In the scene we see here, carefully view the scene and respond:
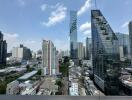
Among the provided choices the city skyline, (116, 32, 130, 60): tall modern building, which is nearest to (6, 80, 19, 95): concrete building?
the city skyline

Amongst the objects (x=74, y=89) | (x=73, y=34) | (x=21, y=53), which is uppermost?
(x=73, y=34)

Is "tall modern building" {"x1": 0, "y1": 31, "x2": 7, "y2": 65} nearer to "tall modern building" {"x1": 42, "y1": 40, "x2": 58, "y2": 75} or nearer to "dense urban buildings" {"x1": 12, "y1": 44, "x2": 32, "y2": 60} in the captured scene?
"dense urban buildings" {"x1": 12, "y1": 44, "x2": 32, "y2": 60}

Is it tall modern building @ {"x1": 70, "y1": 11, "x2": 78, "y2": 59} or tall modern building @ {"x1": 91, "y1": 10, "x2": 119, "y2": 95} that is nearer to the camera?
tall modern building @ {"x1": 91, "y1": 10, "x2": 119, "y2": 95}

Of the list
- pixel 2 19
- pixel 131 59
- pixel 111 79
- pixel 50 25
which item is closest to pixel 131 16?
pixel 131 59

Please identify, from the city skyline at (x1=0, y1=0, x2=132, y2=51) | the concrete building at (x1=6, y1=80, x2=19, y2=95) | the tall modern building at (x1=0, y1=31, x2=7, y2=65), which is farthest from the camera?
the city skyline at (x1=0, y1=0, x2=132, y2=51)

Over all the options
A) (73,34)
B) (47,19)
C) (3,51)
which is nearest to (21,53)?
(3,51)

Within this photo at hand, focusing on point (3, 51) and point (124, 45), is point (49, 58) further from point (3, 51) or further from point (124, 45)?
point (124, 45)
